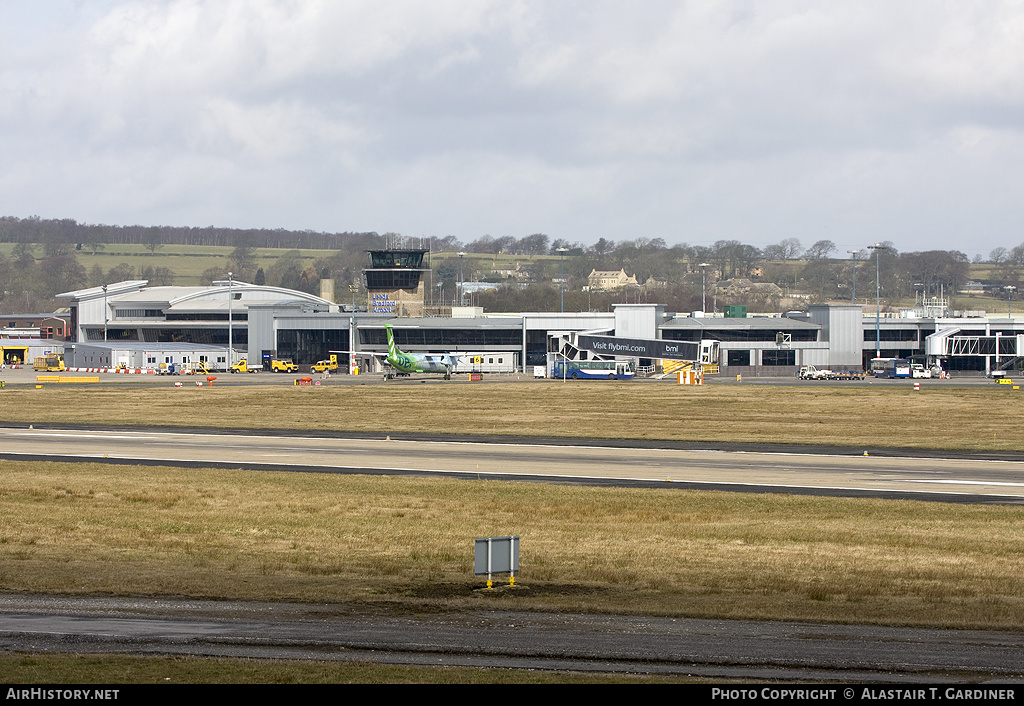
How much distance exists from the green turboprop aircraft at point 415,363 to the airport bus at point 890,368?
52.0 m

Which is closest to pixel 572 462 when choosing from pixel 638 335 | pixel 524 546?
pixel 524 546

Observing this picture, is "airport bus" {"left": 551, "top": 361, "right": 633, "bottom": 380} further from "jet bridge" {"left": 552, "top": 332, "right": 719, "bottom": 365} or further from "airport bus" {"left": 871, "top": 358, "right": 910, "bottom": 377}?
"airport bus" {"left": 871, "top": 358, "right": 910, "bottom": 377}

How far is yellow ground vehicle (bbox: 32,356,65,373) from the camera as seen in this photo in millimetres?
136837

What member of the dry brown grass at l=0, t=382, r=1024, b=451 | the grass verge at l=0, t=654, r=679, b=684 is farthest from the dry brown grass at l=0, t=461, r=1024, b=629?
the dry brown grass at l=0, t=382, r=1024, b=451

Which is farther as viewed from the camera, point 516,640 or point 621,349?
point 621,349

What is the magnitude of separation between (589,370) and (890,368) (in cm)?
3981

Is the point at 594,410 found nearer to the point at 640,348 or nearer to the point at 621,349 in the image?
the point at 621,349

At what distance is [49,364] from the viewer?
142 m

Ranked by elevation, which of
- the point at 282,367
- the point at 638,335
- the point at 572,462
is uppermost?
the point at 638,335

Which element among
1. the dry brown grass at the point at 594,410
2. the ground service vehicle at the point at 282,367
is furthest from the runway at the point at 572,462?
the ground service vehicle at the point at 282,367

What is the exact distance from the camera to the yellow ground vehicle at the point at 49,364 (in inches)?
5387

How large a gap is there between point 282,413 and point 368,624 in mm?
56192

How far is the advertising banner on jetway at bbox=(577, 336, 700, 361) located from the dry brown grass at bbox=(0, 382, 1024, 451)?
25.3m
